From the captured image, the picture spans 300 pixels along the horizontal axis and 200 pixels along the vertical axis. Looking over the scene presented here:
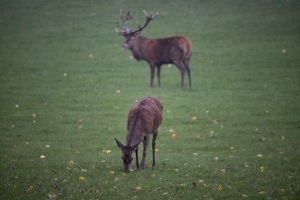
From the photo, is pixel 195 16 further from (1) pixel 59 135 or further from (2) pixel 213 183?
(2) pixel 213 183

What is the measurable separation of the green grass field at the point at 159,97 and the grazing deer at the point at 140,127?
1.13 ft

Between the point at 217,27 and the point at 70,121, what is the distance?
1521 centimetres

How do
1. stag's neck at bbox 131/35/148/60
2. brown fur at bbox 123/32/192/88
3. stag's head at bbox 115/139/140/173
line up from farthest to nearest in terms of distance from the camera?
stag's neck at bbox 131/35/148/60 < brown fur at bbox 123/32/192/88 < stag's head at bbox 115/139/140/173

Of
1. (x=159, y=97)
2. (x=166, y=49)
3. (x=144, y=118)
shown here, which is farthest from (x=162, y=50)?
(x=144, y=118)

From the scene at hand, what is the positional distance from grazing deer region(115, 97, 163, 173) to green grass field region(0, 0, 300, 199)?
346 mm

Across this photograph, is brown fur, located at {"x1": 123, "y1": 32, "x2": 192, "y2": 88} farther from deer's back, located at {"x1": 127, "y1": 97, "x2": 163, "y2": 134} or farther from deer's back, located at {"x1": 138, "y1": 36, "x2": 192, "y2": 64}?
deer's back, located at {"x1": 127, "y1": 97, "x2": 163, "y2": 134}

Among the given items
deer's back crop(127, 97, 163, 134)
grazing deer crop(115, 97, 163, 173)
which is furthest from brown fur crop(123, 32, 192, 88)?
deer's back crop(127, 97, 163, 134)

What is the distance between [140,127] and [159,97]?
7.97m

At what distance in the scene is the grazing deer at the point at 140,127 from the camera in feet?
30.8

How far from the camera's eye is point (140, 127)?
32.3 feet

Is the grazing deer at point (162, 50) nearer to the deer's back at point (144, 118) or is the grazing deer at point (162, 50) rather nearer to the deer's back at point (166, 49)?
the deer's back at point (166, 49)

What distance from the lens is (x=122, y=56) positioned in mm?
24656

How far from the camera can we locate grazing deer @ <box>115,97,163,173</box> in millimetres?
9375

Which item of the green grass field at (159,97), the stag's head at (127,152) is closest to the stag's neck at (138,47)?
the green grass field at (159,97)
